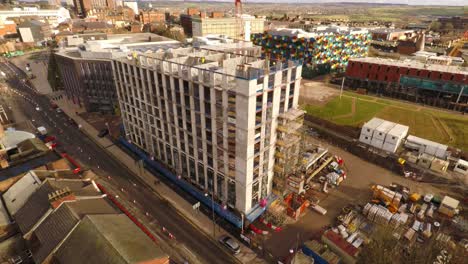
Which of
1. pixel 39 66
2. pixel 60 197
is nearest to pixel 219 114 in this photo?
pixel 60 197

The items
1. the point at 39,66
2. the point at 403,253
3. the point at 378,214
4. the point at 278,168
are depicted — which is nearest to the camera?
the point at 403,253

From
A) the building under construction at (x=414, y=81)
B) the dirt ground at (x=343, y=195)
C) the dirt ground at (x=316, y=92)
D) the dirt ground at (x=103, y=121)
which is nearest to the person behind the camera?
the dirt ground at (x=343, y=195)

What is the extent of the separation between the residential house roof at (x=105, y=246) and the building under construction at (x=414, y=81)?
396 ft

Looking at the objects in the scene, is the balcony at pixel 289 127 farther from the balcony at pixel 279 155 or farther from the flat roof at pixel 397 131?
the flat roof at pixel 397 131

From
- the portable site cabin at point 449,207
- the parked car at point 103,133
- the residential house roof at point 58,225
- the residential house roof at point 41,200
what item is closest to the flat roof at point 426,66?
the portable site cabin at point 449,207

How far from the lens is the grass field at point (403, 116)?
78500 mm

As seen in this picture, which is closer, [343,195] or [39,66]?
[343,195]

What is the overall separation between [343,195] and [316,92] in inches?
2826

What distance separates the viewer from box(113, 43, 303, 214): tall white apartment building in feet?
126

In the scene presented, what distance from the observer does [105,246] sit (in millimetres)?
28531

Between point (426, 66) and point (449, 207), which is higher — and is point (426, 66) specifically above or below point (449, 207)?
above

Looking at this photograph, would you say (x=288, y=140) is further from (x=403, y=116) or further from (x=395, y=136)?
(x=403, y=116)

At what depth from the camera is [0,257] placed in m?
31.7

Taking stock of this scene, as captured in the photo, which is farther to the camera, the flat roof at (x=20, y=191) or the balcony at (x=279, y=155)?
the balcony at (x=279, y=155)
